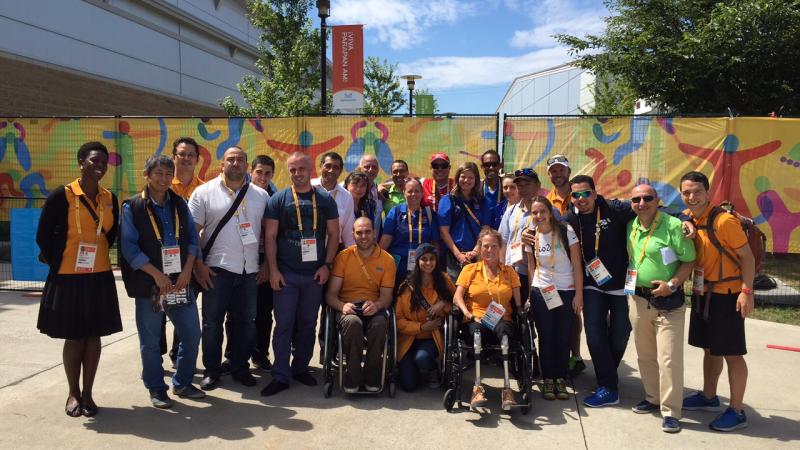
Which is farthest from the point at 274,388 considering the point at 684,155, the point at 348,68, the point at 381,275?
the point at 348,68

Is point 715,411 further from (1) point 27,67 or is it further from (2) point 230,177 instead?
(1) point 27,67

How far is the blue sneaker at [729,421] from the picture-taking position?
3.45 meters

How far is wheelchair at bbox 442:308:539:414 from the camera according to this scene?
368 cm

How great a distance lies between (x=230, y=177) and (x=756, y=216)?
753 centimetres

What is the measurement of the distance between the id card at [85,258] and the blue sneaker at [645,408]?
157 inches

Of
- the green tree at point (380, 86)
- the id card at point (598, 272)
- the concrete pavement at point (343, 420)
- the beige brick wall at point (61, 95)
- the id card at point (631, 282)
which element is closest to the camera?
the concrete pavement at point (343, 420)

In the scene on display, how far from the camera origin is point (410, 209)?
453cm

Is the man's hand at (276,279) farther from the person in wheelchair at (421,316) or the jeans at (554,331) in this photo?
the jeans at (554,331)

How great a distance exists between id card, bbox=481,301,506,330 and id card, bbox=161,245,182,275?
2.27 meters

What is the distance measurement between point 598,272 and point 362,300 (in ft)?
6.00

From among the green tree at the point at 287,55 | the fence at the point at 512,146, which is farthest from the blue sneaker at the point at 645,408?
the green tree at the point at 287,55

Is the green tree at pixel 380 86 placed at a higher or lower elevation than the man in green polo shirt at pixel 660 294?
higher

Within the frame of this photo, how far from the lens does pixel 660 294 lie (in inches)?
138

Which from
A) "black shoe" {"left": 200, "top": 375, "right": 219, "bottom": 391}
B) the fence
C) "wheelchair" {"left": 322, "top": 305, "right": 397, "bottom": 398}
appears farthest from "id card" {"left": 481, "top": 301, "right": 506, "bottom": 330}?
the fence
